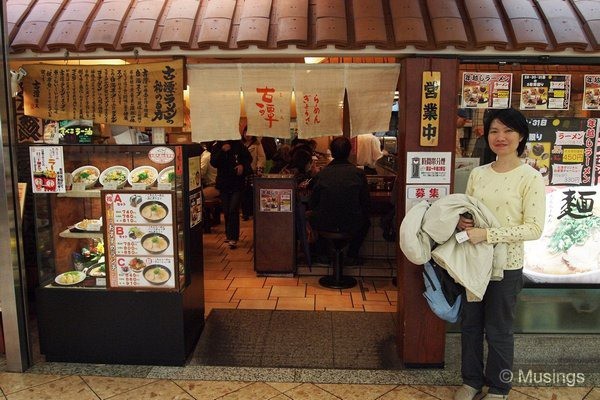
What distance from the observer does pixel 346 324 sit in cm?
549

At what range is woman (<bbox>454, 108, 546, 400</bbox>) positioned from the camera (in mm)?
3531

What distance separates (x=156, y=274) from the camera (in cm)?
450

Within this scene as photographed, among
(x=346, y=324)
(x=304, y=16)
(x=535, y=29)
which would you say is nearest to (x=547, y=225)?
(x=535, y=29)

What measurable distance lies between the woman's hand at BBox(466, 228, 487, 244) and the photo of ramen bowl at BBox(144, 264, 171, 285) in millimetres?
2791

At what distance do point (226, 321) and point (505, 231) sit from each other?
11.3 feet


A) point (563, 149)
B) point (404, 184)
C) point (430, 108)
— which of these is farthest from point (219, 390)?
point (563, 149)

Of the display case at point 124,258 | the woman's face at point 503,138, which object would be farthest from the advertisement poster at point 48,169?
the woman's face at point 503,138

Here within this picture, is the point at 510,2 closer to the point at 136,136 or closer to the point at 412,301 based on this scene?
the point at 412,301

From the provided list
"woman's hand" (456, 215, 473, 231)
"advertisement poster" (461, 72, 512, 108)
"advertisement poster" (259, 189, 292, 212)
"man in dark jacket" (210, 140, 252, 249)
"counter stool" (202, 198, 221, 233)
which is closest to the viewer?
"woman's hand" (456, 215, 473, 231)

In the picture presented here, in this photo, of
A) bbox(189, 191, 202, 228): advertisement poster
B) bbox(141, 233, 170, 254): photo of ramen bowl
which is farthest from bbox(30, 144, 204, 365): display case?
bbox(189, 191, 202, 228): advertisement poster

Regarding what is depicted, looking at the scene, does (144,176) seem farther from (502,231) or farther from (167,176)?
(502,231)

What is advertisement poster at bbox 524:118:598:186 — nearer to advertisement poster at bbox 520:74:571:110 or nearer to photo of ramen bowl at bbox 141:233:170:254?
advertisement poster at bbox 520:74:571:110

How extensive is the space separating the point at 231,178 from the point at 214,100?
13.8 ft

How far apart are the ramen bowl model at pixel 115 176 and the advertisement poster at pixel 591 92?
4576 mm
